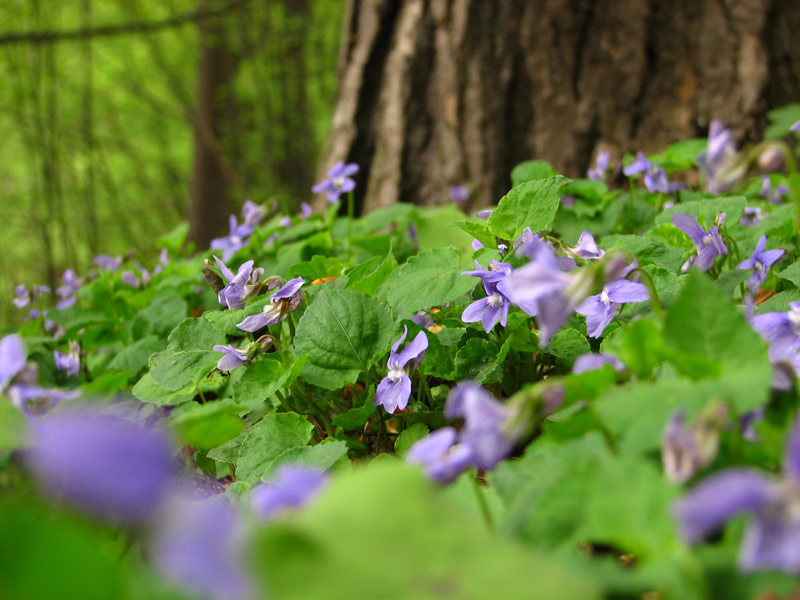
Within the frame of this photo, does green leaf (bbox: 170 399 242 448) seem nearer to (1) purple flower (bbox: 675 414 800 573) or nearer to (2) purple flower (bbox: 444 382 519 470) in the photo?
(2) purple flower (bbox: 444 382 519 470)

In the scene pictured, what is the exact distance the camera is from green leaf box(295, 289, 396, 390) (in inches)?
52.5

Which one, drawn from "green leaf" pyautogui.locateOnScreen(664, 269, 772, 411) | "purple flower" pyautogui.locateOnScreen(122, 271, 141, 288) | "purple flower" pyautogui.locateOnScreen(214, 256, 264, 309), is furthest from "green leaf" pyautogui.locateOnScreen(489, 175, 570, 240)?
"purple flower" pyautogui.locateOnScreen(122, 271, 141, 288)

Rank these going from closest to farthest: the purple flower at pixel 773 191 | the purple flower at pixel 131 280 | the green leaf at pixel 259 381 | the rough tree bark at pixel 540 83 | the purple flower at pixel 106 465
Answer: the purple flower at pixel 106 465 → the green leaf at pixel 259 381 → the purple flower at pixel 773 191 → the purple flower at pixel 131 280 → the rough tree bark at pixel 540 83

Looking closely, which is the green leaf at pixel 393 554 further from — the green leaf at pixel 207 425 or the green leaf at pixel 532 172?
the green leaf at pixel 532 172

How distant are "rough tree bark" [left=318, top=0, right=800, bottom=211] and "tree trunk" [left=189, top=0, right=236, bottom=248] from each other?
380 centimetres

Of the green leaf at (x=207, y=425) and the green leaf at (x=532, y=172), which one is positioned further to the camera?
the green leaf at (x=532, y=172)

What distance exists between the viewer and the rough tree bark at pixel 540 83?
10.7 feet

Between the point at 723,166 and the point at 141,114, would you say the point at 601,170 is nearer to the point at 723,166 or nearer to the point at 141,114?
the point at 723,166

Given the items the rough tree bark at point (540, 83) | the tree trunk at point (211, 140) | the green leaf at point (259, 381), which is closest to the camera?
the green leaf at point (259, 381)

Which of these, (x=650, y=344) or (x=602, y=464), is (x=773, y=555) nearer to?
(x=602, y=464)

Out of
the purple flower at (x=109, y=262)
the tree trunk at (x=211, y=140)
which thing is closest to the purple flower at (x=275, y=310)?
the purple flower at (x=109, y=262)

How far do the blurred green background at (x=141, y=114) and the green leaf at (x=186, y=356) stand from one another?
4.81m

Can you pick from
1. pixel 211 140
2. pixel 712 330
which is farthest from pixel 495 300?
pixel 211 140

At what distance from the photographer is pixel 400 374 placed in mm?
1261
